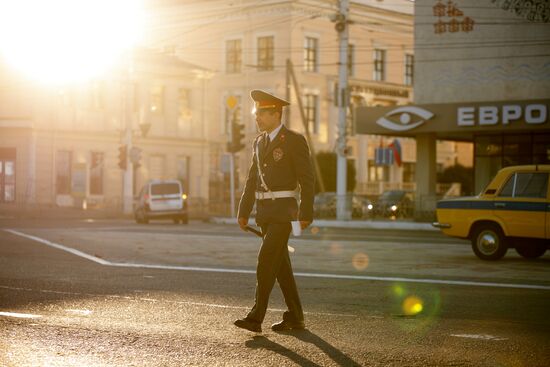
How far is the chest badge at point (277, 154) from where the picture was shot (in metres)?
8.48

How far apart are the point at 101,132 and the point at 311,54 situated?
15.5m

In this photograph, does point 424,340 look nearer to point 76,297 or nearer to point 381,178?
point 76,297

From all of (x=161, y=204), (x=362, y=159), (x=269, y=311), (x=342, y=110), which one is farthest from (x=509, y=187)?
(x=362, y=159)

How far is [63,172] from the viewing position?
5303 centimetres

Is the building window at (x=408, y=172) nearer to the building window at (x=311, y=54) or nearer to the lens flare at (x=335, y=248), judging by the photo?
the building window at (x=311, y=54)

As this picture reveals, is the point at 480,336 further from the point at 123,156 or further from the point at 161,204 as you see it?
the point at 123,156

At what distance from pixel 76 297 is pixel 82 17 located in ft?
139

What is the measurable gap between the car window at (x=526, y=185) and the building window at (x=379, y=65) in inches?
1983

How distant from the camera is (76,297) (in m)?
10.8

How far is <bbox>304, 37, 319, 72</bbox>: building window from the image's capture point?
206 feet

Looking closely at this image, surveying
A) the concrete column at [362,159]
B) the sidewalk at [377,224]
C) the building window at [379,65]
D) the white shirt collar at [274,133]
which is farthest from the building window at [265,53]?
the white shirt collar at [274,133]

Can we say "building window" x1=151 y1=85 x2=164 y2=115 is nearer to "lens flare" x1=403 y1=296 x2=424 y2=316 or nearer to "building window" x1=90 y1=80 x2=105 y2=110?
"building window" x1=90 y1=80 x2=105 y2=110

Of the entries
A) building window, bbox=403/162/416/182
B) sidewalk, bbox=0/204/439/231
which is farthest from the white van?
building window, bbox=403/162/416/182

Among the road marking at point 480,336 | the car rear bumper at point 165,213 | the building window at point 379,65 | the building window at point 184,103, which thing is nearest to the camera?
the road marking at point 480,336
